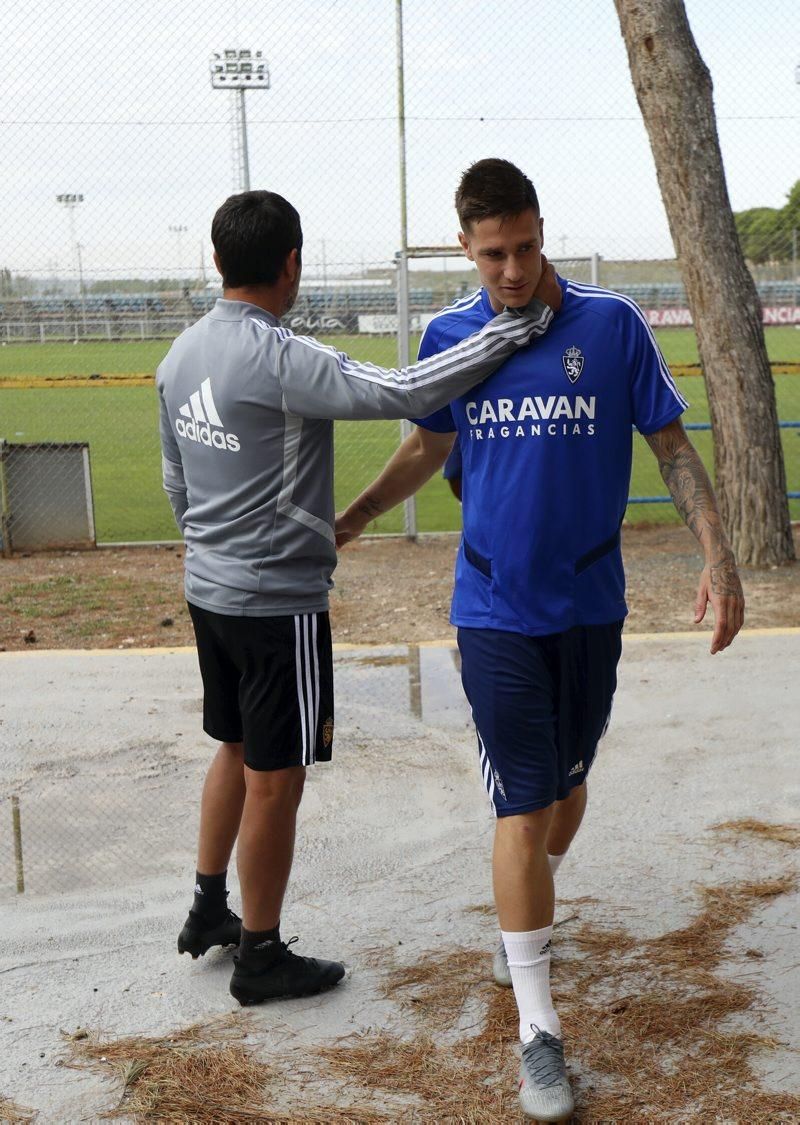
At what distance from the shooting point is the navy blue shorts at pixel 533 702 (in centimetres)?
307

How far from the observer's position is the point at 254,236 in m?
3.27

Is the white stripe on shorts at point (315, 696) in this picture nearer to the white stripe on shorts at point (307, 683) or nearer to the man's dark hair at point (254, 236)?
the white stripe on shorts at point (307, 683)

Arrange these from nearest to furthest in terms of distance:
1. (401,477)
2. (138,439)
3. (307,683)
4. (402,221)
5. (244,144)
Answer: (307,683), (401,477), (402,221), (244,144), (138,439)

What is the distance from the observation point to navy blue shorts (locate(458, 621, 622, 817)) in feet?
10.1

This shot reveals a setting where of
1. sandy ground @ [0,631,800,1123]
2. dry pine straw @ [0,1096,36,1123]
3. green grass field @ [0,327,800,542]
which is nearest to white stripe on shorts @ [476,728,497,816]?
sandy ground @ [0,631,800,1123]

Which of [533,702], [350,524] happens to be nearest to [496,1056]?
[533,702]

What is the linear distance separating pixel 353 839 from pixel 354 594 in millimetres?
4173

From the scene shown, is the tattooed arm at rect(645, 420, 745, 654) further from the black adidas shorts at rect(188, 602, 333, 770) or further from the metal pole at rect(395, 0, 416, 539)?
the metal pole at rect(395, 0, 416, 539)

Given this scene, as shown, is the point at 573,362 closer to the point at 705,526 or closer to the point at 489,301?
the point at 489,301

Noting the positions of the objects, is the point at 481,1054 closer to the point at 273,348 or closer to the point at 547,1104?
the point at 547,1104

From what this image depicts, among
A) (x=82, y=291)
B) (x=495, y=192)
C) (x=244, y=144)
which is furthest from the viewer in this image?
(x=82, y=291)

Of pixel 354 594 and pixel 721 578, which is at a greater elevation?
pixel 721 578

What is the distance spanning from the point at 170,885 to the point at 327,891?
53cm

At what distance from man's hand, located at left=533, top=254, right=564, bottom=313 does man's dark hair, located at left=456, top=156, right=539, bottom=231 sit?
0.48ft
